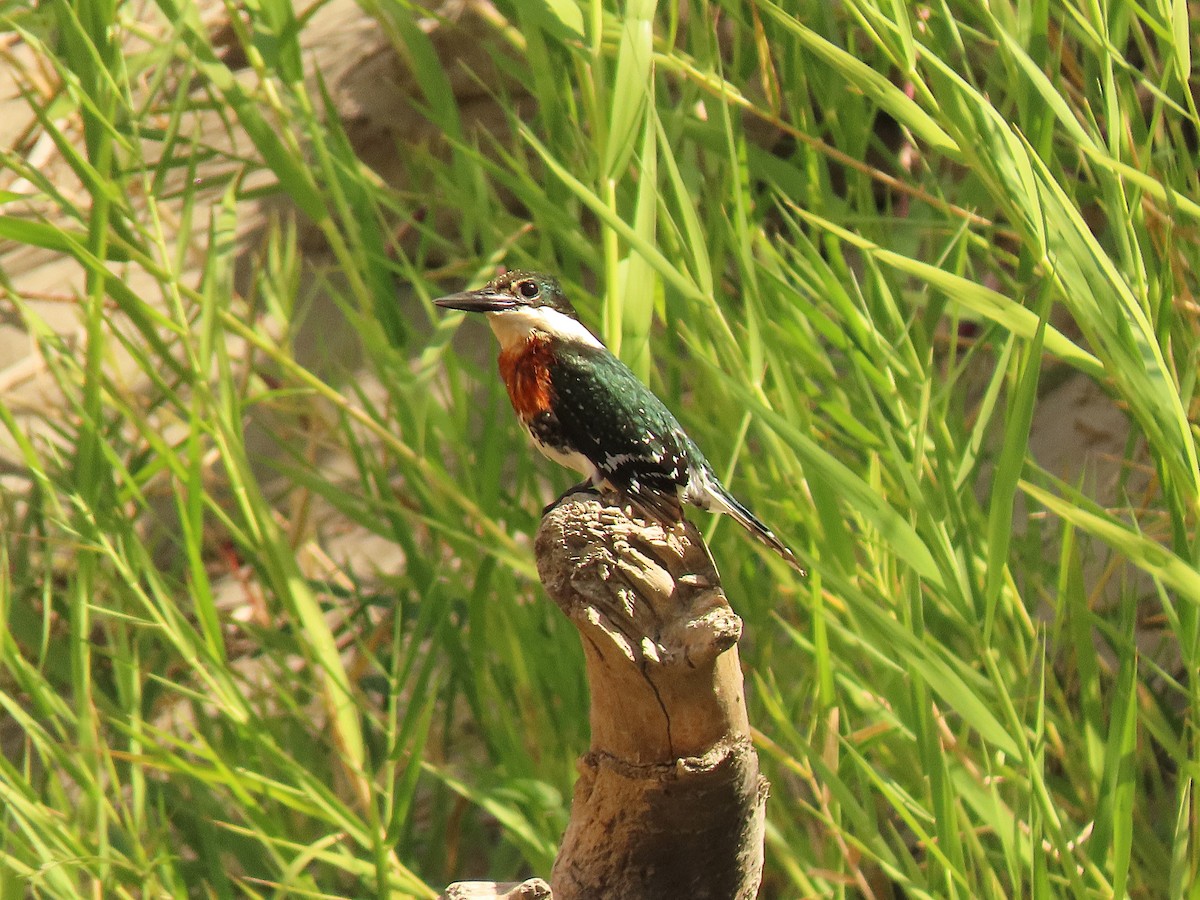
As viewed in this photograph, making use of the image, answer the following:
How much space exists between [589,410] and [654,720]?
1.32ft

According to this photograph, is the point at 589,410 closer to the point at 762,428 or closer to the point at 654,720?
the point at 762,428

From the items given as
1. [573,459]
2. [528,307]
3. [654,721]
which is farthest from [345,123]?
[654,721]

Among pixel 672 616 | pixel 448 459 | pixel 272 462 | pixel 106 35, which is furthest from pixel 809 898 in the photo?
pixel 448 459

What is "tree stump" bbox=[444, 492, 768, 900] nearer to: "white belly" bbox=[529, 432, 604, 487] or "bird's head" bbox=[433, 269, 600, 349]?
"white belly" bbox=[529, 432, 604, 487]

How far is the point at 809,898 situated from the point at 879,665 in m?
0.25

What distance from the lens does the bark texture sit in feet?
3.14

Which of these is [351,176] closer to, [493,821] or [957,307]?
[957,307]

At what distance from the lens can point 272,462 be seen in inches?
68.9

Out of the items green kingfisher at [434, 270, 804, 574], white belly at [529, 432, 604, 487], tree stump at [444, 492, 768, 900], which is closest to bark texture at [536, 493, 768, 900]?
tree stump at [444, 492, 768, 900]

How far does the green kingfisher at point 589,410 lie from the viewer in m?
1.25

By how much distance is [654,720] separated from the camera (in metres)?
0.99

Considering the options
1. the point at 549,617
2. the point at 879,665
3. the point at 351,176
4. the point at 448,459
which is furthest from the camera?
the point at 448,459

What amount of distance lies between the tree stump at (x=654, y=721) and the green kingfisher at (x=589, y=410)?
119 mm

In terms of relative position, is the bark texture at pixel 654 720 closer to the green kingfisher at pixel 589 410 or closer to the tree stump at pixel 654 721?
the tree stump at pixel 654 721
